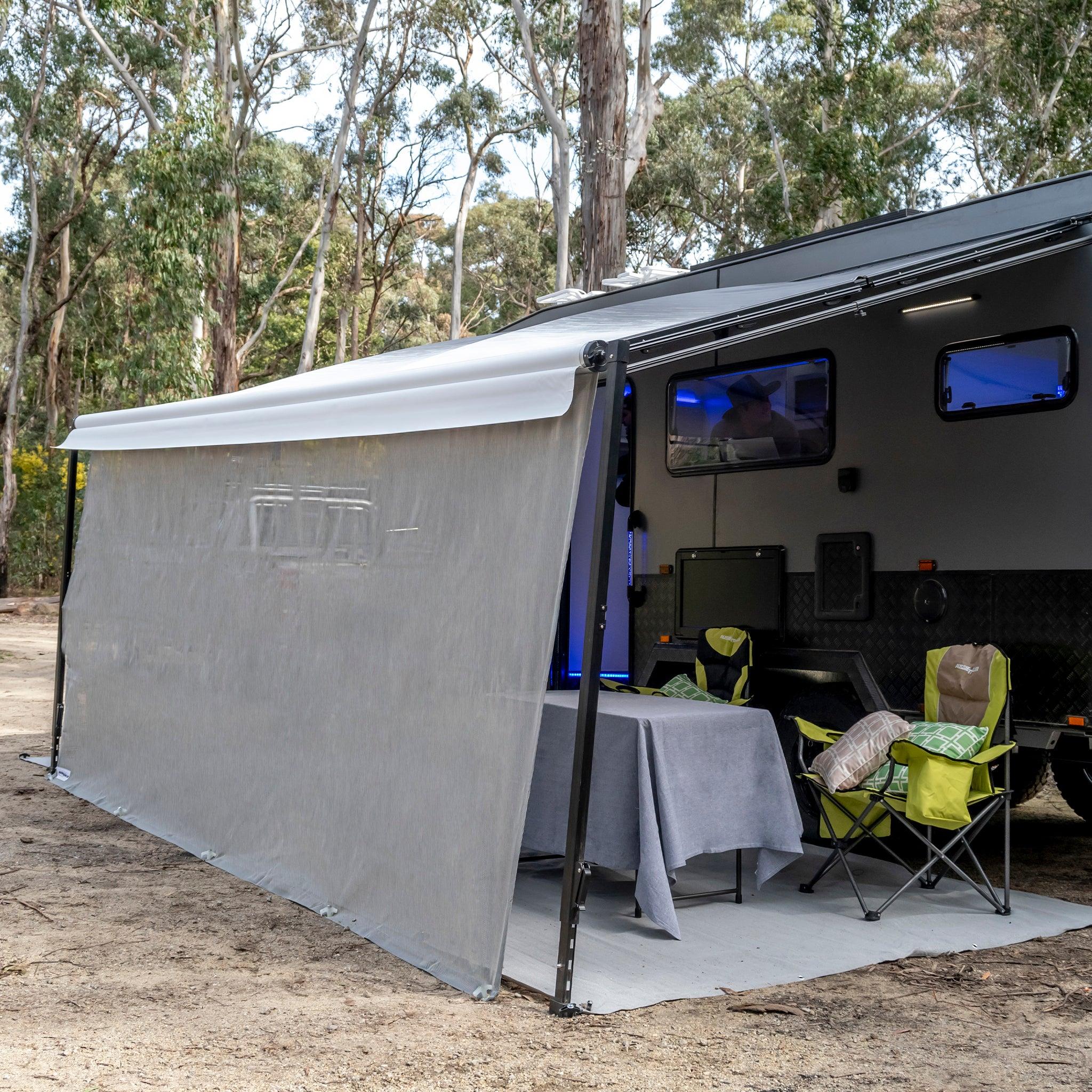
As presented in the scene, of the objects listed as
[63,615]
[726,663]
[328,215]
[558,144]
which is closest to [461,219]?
[328,215]

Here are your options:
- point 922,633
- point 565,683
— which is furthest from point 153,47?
point 922,633

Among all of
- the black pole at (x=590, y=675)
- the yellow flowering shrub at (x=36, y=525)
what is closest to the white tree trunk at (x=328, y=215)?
the yellow flowering shrub at (x=36, y=525)

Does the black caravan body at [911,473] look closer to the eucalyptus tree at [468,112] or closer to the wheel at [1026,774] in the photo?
the wheel at [1026,774]

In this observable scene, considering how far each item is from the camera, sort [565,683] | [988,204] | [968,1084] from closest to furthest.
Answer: [968,1084] → [988,204] → [565,683]

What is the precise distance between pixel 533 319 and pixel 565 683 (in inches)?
74.2

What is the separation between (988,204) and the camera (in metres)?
4.80

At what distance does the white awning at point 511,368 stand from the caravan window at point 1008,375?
0.39 meters

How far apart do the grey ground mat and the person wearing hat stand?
1817mm

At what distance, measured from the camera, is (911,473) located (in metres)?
5.12

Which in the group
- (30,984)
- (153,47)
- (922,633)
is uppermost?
(153,47)

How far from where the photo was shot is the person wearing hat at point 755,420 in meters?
5.62

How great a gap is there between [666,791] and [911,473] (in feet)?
6.12

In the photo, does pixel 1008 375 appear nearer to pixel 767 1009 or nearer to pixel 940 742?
pixel 940 742

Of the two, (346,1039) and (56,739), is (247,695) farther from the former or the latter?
(56,739)
